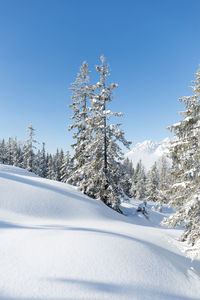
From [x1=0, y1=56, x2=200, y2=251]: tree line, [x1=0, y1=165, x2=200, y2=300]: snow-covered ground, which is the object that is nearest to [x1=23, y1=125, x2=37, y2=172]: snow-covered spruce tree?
[x1=0, y1=56, x2=200, y2=251]: tree line

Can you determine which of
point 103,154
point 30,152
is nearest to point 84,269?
point 103,154

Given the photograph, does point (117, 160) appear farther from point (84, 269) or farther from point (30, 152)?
point (30, 152)

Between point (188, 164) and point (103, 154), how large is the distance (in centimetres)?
816

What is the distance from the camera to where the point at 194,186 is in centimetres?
670

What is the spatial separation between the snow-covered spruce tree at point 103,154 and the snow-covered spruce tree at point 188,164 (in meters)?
6.76

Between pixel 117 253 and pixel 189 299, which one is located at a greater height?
pixel 117 253

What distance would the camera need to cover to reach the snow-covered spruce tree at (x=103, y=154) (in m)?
14.0

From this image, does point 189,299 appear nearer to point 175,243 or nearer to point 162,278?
point 162,278

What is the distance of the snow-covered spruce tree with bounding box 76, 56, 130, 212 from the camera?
45.9ft

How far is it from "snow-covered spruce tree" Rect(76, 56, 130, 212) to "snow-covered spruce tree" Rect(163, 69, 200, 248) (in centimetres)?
676

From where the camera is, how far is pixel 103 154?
47.8ft

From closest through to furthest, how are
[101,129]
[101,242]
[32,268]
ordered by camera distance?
[32,268] → [101,242] → [101,129]

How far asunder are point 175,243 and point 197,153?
12.9 feet

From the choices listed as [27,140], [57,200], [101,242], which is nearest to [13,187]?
[57,200]
